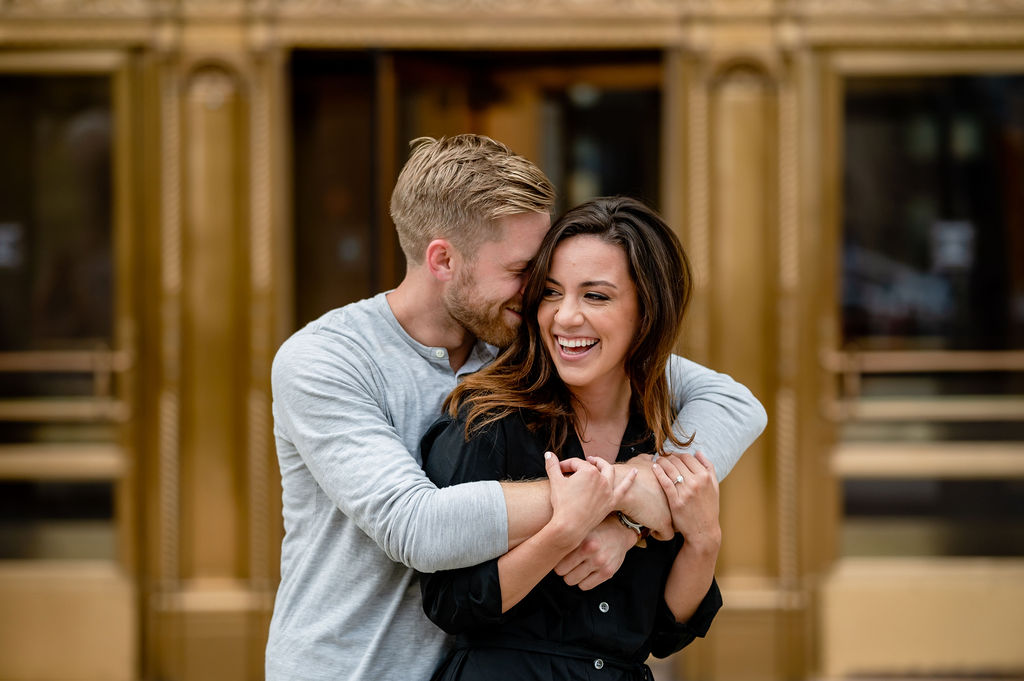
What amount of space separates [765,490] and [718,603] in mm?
3058

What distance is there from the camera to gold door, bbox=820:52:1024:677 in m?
5.25

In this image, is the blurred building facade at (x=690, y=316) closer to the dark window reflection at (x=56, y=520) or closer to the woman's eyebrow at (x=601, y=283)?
the dark window reflection at (x=56, y=520)

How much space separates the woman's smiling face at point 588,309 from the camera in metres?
2.17

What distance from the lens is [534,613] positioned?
212 cm

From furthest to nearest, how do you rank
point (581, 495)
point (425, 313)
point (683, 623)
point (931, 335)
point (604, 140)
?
point (604, 140)
point (931, 335)
point (425, 313)
point (683, 623)
point (581, 495)

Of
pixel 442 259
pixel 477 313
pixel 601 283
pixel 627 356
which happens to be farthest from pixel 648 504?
pixel 442 259

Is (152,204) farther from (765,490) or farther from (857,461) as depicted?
(857,461)

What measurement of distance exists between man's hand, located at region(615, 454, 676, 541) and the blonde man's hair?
56 cm

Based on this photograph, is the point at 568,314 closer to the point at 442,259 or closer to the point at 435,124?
the point at 442,259

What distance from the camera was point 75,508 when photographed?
5.30 metres

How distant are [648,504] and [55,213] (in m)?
4.12

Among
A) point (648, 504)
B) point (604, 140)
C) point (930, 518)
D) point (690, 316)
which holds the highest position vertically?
point (604, 140)

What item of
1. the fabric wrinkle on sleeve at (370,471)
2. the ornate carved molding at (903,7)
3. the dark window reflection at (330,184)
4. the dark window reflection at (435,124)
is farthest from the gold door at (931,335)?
the fabric wrinkle on sleeve at (370,471)

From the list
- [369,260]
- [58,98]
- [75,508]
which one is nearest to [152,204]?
[58,98]
